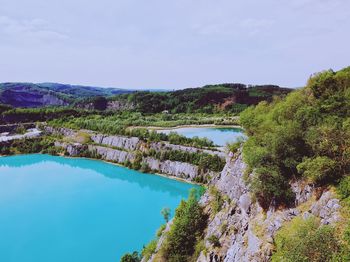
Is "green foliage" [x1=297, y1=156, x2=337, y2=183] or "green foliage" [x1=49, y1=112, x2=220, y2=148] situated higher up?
"green foliage" [x1=297, y1=156, x2=337, y2=183]

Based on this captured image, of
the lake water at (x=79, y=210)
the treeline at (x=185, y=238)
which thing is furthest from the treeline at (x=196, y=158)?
the treeline at (x=185, y=238)

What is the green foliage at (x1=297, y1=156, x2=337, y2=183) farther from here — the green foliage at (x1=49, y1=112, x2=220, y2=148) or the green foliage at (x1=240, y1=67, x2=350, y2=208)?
the green foliage at (x1=49, y1=112, x2=220, y2=148)

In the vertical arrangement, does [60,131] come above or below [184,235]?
below

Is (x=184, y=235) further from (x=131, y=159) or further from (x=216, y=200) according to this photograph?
(x=131, y=159)

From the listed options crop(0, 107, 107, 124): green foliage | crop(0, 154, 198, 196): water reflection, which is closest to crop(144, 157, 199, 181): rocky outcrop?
crop(0, 154, 198, 196): water reflection

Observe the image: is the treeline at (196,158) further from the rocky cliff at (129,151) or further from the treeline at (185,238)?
the treeline at (185,238)

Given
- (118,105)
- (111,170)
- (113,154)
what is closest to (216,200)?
(111,170)
